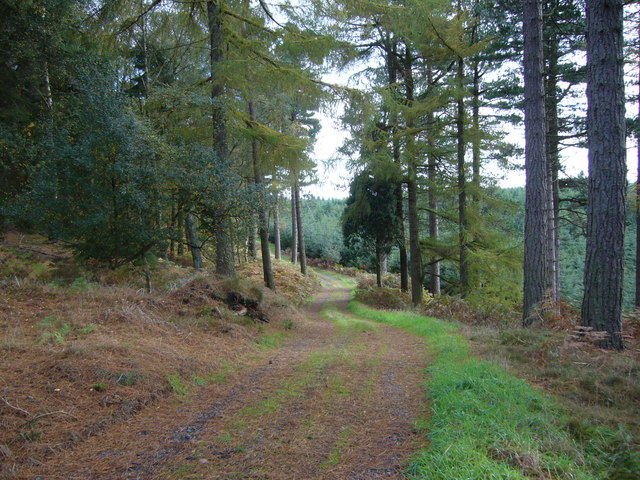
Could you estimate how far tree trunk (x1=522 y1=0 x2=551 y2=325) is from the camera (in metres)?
7.30

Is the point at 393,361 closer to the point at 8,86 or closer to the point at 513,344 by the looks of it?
the point at 513,344

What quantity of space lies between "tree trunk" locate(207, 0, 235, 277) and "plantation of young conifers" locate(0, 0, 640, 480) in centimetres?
6

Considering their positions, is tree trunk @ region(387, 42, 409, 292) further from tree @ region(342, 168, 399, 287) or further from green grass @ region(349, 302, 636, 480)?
green grass @ region(349, 302, 636, 480)

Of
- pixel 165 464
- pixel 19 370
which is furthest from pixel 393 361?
pixel 19 370

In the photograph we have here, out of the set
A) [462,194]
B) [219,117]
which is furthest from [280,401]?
[462,194]

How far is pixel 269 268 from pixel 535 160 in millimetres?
10533

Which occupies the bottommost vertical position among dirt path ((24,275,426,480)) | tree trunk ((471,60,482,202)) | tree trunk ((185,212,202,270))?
dirt path ((24,275,426,480))

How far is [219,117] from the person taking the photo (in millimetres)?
9539

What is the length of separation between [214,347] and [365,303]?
1199cm

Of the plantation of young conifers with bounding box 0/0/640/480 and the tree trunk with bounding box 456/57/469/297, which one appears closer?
the plantation of young conifers with bounding box 0/0/640/480

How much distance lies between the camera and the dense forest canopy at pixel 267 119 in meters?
7.27

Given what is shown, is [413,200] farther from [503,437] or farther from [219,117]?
[503,437]

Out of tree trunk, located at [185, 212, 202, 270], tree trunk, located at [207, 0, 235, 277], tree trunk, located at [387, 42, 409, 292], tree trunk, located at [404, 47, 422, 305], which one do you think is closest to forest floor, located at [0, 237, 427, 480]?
tree trunk, located at [185, 212, 202, 270]

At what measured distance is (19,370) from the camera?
3984mm
